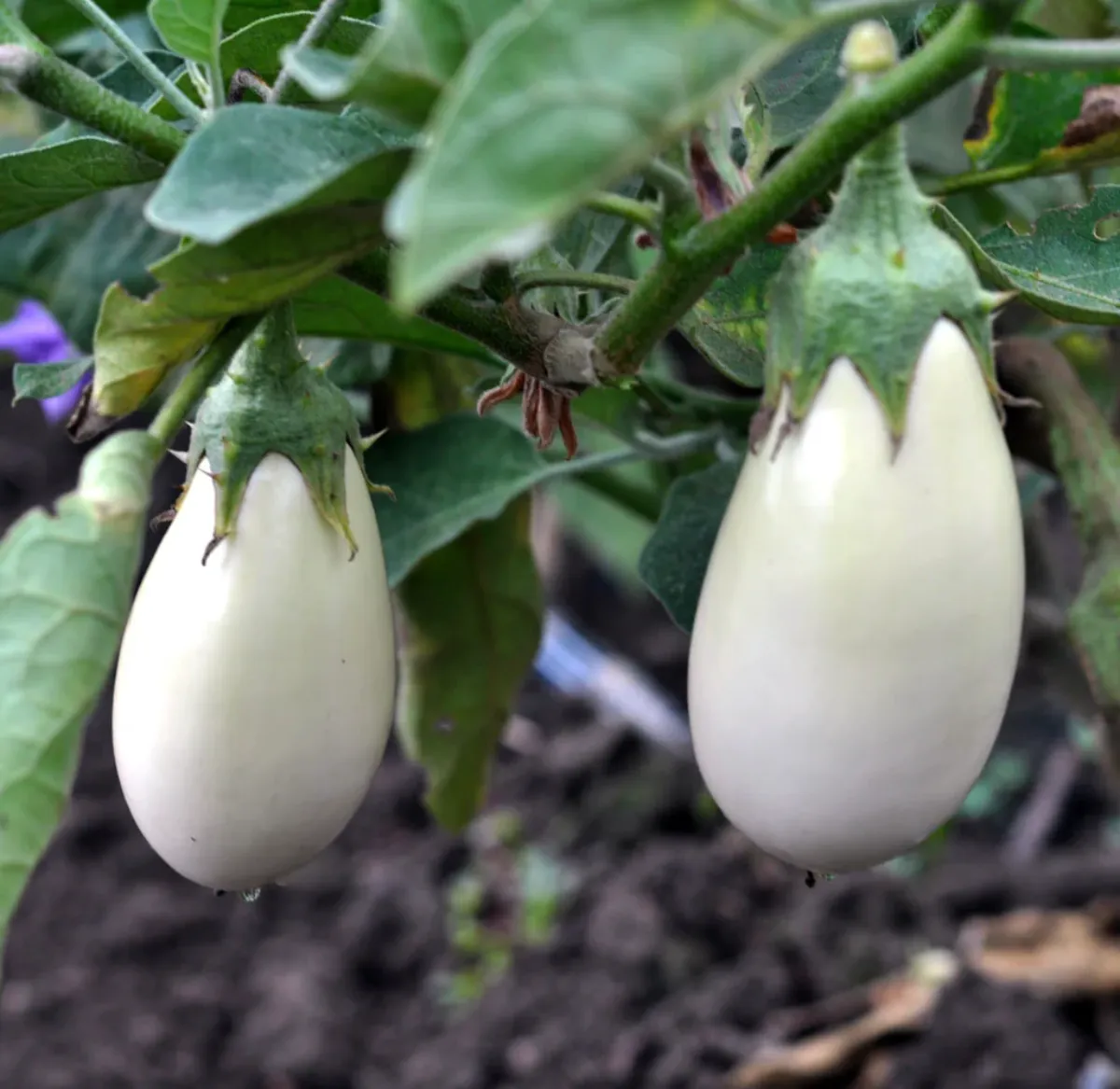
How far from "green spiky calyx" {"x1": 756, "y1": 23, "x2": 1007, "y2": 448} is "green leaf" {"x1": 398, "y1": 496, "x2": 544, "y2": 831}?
1.44 ft

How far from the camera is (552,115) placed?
0.21m

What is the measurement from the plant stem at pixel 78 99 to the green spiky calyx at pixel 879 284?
18 centimetres

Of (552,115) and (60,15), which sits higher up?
(552,115)

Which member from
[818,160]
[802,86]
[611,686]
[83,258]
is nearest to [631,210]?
[818,160]

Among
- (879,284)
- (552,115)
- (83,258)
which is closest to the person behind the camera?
(552,115)

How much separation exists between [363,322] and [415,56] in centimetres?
32

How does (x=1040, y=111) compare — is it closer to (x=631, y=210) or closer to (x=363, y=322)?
(x=631, y=210)

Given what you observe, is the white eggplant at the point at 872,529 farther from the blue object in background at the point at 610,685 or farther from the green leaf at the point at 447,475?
the blue object in background at the point at 610,685

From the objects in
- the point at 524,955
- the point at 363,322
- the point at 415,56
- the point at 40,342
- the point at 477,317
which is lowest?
the point at 524,955

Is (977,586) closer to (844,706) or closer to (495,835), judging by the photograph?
(844,706)

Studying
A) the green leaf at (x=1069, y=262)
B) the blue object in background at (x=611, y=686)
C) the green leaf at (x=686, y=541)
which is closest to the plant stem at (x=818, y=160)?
the green leaf at (x=1069, y=262)

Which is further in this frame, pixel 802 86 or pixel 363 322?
pixel 363 322

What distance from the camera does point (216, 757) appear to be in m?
0.37

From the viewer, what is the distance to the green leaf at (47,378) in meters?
0.43
